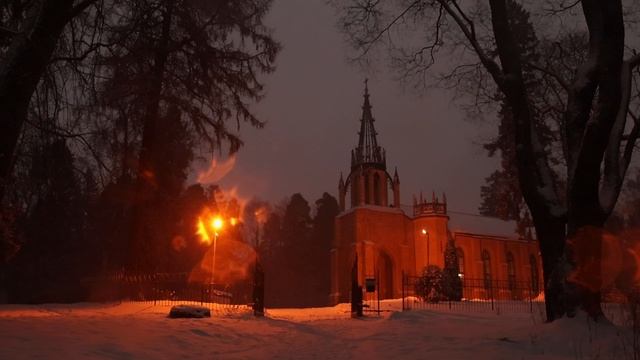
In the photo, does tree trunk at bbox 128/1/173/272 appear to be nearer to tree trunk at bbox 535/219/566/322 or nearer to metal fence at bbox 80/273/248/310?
metal fence at bbox 80/273/248/310

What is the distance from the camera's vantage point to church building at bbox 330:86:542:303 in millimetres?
47000

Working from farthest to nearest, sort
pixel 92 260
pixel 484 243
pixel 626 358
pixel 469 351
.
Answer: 1. pixel 484 243
2. pixel 92 260
3. pixel 469 351
4. pixel 626 358

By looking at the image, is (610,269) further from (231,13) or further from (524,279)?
(524,279)

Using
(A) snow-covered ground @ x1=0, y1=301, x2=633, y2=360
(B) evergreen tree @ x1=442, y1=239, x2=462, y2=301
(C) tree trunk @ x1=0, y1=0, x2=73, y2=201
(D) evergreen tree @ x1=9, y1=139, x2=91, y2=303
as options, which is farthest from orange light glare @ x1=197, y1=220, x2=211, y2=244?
(C) tree trunk @ x1=0, y1=0, x2=73, y2=201

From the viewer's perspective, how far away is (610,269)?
13.0m

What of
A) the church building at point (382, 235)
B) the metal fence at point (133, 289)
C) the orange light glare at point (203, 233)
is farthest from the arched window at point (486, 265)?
the metal fence at point (133, 289)

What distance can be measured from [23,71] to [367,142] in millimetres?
41516

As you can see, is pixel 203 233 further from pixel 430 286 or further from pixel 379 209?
pixel 430 286

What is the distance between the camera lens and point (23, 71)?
9367mm

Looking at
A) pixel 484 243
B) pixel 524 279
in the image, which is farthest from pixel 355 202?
pixel 524 279

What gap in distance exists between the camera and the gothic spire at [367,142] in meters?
48.8

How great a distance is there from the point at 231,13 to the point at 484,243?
4310cm

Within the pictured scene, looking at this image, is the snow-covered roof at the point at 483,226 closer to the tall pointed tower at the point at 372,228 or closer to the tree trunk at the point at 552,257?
the tall pointed tower at the point at 372,228

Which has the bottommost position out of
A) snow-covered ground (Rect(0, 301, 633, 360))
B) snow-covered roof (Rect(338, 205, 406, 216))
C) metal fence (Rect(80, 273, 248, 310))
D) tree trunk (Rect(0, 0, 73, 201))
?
snow-covered ground (Rect(0, 301, 633, 360))
